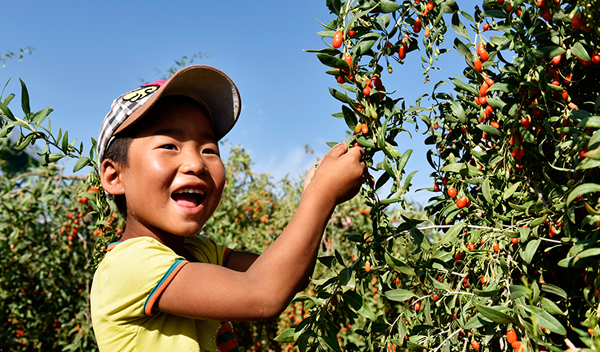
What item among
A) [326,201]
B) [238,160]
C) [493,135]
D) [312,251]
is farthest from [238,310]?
[238,160]

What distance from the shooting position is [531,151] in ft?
3.66

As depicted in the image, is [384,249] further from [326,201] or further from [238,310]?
[238,310]

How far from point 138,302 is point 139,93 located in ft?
2.21

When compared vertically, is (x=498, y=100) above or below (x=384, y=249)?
above

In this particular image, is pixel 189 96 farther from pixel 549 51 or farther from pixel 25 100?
pixel 549 51

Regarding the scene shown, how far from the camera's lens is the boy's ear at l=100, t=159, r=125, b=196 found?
1415 mm

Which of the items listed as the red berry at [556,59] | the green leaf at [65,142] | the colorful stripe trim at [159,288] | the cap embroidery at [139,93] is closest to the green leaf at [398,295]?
the colorful stripe trim at [159,288]

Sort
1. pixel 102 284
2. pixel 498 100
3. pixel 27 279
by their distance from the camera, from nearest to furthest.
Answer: pixel 498 100 < pixel 102 284 < pixel 27 279

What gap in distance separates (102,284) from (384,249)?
2.51 feet

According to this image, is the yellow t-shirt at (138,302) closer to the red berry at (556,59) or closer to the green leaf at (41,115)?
the green leaf at (41,115)


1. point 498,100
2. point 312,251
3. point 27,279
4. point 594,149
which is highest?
point 498,100

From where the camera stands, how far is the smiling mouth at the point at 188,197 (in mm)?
1302

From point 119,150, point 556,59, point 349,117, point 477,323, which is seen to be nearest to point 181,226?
point 119,150

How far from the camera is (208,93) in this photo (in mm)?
1533
